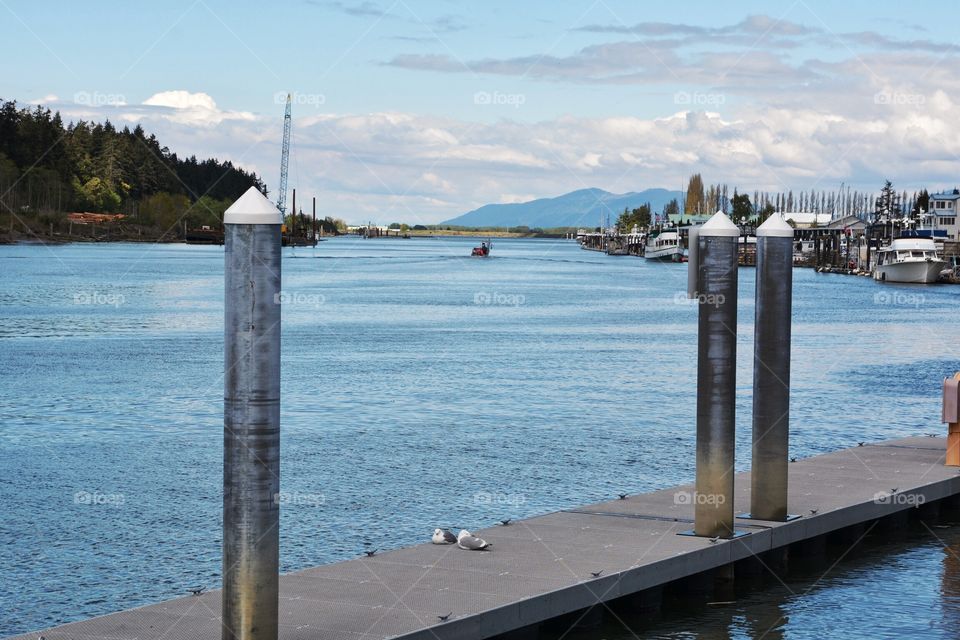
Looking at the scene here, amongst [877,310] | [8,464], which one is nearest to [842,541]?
[8,464]

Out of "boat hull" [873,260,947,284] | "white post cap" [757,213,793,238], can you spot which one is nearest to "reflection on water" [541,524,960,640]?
"white post cap" [757,213,793,238]

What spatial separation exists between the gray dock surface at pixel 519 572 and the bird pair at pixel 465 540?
0.37 ft

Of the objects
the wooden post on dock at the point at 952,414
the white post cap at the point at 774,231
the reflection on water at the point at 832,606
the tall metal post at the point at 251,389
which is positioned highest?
the white post cap at the point at 774,231

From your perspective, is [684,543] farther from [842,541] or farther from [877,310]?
[877,310]

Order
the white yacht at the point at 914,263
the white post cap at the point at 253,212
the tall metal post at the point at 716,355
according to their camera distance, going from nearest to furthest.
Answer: the white post cap at the point at 253,212, the tall metal post at the point at 716,355, the white yacht at the point at 914,263

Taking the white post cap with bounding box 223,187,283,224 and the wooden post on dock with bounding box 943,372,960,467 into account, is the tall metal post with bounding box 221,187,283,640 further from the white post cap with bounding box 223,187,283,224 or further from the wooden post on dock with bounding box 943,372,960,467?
the wooden post on dock with bounding box 943,372,960,467

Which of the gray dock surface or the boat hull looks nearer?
the gray dock surface

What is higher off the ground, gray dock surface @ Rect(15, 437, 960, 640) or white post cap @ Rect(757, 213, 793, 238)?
white post cap @ Rect(757, 213, 793, 238)

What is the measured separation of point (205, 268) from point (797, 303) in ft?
248

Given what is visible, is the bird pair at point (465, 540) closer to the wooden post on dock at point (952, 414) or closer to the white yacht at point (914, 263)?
the wooden post on dock at point (952, 414)

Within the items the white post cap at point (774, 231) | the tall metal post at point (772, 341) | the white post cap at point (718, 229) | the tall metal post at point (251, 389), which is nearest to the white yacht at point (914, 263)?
the tall metal post at point (772, 341)

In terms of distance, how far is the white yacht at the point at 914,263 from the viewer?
489 ft

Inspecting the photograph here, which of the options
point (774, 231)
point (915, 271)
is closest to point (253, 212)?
point (774, 231)

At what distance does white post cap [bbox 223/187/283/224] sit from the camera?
11.7 m
